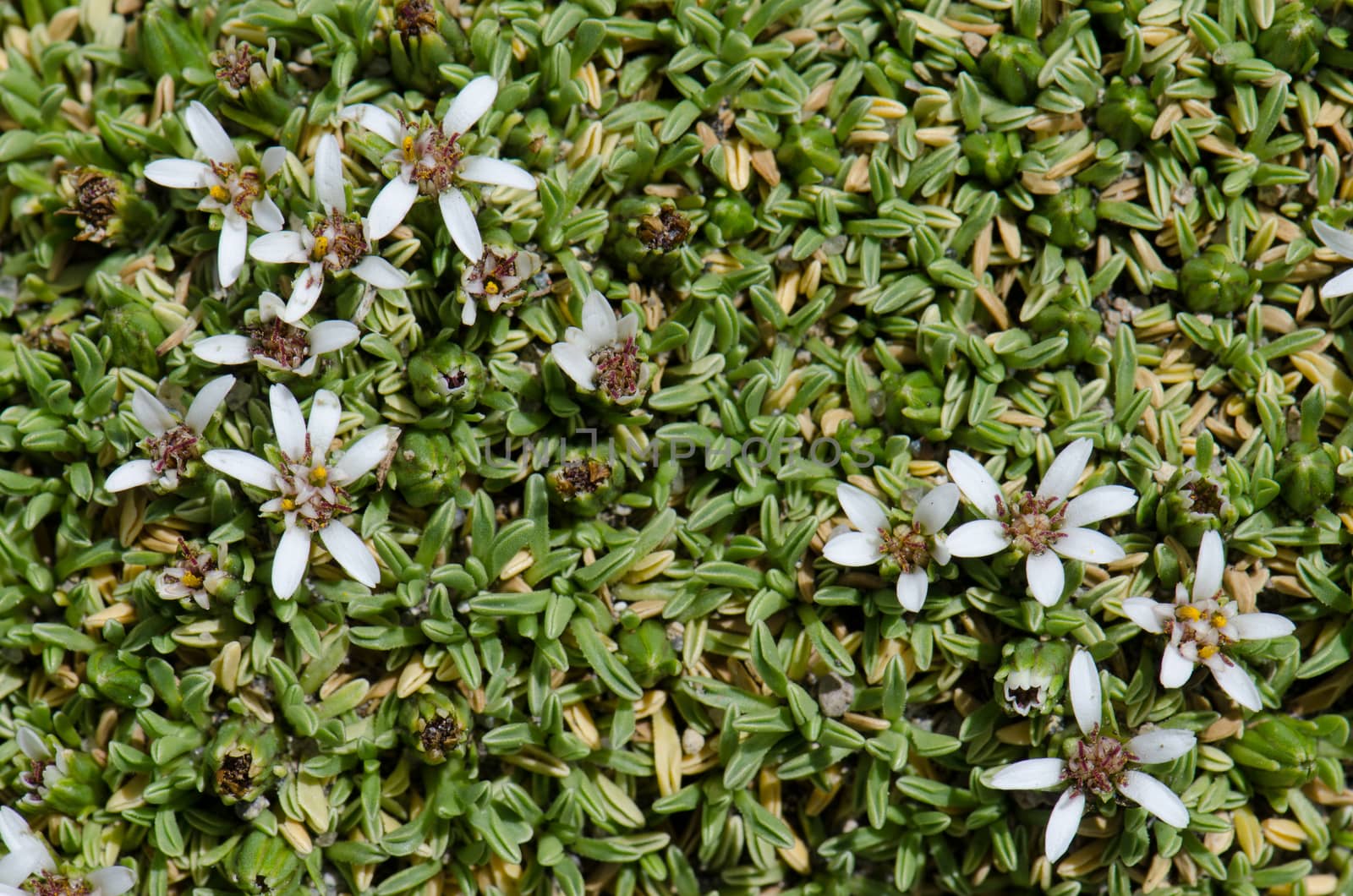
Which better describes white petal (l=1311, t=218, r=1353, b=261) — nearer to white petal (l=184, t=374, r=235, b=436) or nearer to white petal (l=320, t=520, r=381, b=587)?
white petal (l=320, t=520, r=381, b=587)

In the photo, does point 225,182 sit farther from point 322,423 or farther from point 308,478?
point 308,478

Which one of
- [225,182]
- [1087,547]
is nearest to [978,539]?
[1087,547]

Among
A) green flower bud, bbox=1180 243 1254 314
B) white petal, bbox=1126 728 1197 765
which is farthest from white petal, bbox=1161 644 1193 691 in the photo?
green flower bud, bbox=1180 243 1254 314

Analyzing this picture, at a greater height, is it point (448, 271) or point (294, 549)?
point (448, 271)

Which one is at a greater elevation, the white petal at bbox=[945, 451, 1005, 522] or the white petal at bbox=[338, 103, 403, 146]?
the white petal at bbox=[338, 103, 403, 146]

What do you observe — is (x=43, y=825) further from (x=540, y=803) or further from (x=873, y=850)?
(x=873, y=850)

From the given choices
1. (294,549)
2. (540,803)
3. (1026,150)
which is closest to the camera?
(294,549)

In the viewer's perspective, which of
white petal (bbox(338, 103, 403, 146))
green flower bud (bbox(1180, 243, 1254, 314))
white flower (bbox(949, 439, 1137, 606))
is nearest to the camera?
white flower (bbox(949, 439, 1137, 606))

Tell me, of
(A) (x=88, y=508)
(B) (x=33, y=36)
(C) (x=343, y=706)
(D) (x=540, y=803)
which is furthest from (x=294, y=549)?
(B) (x=33, y=36)
